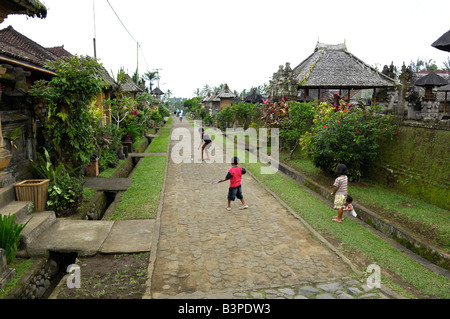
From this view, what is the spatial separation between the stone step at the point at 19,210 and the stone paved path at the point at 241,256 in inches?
100

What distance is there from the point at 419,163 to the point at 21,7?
9.54 m

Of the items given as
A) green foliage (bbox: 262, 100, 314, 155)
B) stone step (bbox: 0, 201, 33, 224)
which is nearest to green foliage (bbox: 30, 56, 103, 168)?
stone step (bbox: 0, 201, 33, 224)

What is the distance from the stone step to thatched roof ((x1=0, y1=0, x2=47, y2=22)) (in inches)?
147

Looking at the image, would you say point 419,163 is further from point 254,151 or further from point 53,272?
point 254,151

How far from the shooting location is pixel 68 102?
772cm

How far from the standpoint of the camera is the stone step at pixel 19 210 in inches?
229

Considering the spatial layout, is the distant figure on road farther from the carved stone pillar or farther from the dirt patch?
the carved stone pillar

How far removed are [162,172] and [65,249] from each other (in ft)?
22.3

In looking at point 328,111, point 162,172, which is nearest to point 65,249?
point 162,172

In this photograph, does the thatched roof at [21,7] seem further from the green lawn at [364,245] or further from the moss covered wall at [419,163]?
the moss covered wall at [419,163]

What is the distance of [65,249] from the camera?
17.7 ft

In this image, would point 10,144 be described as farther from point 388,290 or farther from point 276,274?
point 388,290

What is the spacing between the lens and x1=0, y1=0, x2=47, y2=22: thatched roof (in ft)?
20.6
